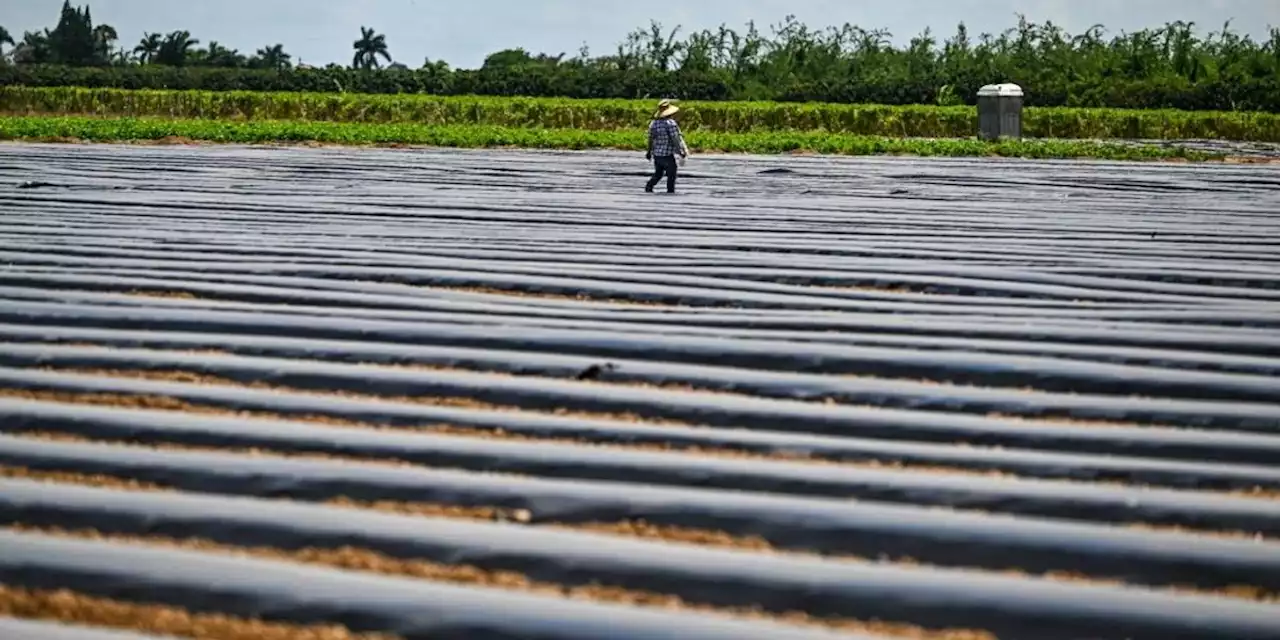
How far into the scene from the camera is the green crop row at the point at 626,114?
24281 millimetres

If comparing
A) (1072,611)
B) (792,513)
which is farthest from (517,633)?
(1072,611)

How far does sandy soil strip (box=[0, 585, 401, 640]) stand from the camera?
304 centimetres

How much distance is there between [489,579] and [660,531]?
18.8 inches

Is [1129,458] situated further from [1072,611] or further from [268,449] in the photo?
[268,449]

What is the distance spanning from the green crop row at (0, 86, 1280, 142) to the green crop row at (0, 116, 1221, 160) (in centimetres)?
490

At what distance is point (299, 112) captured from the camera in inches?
1139

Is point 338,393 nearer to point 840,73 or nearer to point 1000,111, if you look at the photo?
point 1000,111

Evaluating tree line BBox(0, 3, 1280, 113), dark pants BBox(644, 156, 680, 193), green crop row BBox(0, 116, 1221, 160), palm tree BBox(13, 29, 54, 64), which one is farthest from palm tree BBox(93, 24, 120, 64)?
dark pants BBox(644, 156, 680, 193)

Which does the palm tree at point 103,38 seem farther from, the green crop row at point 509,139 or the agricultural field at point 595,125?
the green crop row at point 509,139

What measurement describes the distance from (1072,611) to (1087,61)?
31355 millimetres

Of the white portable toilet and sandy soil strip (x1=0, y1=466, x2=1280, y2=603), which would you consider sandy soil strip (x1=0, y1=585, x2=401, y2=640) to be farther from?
the white portable toilet

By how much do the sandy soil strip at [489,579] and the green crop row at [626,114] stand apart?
888 inches

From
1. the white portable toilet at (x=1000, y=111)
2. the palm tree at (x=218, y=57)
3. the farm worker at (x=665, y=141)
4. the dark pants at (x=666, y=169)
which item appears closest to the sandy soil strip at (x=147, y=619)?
the farm worker at (x=665, y=141)

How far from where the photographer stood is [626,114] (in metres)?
26.7
